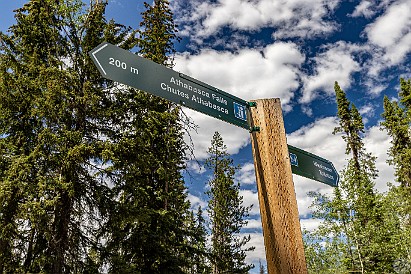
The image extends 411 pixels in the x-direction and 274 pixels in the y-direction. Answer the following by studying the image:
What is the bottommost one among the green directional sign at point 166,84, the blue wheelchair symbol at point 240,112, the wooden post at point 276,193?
the wooden post at point 276,193

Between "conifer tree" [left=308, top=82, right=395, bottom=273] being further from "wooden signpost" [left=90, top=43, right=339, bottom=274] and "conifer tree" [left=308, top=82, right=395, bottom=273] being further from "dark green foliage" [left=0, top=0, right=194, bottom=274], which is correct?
"wooden signpost" [left=90, top=43, right=339, bottom=274]

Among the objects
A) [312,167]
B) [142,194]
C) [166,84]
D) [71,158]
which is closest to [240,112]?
[166,84]

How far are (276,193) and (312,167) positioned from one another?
111cm

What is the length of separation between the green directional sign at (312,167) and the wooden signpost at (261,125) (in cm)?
3

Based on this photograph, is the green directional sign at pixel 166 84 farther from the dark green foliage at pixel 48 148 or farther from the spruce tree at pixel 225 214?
the spruce tree at pixel 225 214

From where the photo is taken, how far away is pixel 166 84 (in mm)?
2938

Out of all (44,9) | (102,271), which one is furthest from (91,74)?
(102,271)

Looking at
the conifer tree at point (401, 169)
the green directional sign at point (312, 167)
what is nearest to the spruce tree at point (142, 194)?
the green directional sign at point (312, 167)

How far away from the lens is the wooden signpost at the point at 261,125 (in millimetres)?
2580

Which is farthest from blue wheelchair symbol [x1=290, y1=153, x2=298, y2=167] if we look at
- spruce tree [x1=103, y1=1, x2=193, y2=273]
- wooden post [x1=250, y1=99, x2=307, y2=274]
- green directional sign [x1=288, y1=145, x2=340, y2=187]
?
spruce tree [x1=103, y1=1, x2=193, y2=273]

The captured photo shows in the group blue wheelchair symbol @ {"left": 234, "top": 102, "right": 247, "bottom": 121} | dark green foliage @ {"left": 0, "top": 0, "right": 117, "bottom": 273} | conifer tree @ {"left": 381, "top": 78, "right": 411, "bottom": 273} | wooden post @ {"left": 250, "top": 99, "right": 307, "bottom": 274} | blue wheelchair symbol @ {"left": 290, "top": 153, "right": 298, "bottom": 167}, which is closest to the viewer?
wooden post @ {"left": 250, "top": 99, "right": 307, "bottom": 274}

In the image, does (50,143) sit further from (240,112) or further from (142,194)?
(240,112)

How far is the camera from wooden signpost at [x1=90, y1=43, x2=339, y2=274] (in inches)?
102

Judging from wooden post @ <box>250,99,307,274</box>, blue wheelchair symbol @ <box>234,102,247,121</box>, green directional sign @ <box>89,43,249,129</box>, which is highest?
green directional sign @ <box>89,43,249,129</box>
